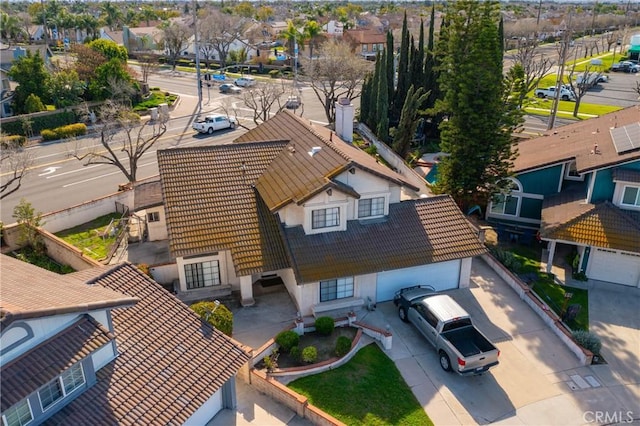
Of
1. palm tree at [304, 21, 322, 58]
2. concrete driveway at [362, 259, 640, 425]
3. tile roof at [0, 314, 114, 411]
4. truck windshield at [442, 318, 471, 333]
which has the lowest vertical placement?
concrete driveway at [362, 259, 640, 425]

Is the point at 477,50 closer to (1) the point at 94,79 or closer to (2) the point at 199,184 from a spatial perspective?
(2) the point at 199,184

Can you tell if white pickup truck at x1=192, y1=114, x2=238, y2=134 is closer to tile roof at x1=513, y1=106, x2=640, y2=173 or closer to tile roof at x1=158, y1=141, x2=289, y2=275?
tile roof at x1=158, y1=141, x2=289, y2=275

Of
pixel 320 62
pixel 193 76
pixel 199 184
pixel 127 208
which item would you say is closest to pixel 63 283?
pixel 199 184

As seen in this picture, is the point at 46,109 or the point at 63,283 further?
the point at 46,109

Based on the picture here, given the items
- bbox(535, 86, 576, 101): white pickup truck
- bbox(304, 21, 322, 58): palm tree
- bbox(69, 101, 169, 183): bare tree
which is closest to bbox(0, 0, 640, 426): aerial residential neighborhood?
bbox(69, 101, 169, 183): bare tree

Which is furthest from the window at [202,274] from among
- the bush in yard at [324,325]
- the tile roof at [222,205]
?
the bush in yard at [324,325]

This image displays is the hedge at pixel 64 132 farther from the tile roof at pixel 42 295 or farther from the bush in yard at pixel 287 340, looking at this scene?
the bush in yard at pixel 287 340

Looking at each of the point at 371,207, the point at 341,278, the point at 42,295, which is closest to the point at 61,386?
the point at 42,295
